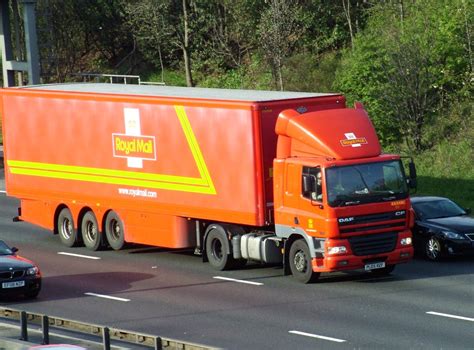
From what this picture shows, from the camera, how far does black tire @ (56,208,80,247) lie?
2947cm

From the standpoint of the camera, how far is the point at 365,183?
2355cm

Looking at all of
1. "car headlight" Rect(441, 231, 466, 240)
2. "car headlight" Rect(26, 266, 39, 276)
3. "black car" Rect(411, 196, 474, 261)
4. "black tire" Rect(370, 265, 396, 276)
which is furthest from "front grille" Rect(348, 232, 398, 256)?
"car headlight" Rect(26, 266, 39, 276)

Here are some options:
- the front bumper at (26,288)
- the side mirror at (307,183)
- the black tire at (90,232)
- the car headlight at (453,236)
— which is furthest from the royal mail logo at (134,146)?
the car headlight at (453,236)

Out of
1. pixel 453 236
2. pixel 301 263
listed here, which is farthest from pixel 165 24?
pixel 301 263

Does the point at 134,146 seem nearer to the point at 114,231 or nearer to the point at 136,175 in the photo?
the point at 136,175

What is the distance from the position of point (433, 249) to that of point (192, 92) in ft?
21.0

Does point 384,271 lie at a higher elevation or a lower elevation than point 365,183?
lower

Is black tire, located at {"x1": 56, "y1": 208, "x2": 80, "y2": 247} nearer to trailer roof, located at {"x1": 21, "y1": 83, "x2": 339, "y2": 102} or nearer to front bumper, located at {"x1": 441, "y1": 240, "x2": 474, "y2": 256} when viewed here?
trailer roof, located at {"x1": 21, "y1": 83, "x2": 339, "y2": 102}

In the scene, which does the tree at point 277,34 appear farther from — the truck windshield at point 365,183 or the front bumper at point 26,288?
the front bumper at point 26,288

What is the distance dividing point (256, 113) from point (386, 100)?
16484 mm

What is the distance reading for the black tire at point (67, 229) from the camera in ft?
96.7

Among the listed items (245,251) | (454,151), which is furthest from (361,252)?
(454,151)

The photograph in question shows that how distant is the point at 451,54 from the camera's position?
4147 centimetres

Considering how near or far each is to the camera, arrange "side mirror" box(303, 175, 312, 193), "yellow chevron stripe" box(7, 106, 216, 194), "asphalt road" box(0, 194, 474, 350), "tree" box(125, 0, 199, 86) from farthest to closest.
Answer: "tree" box(125, 0, 199, 86) < "yellow chevron stripe" box(7, 106, 216, 194) < "side mirror" box(303, 175, 312, 193) < "asphalt road" box(0, 194, 474, 350)
